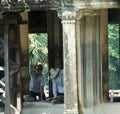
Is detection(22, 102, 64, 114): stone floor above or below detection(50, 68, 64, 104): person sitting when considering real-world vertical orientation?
below

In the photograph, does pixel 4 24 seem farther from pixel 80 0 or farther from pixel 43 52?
pixel 43 52

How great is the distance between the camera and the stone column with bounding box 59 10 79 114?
43.3 ft

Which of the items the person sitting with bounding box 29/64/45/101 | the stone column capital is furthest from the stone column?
the person sitting with bounding box 29/64/45/101

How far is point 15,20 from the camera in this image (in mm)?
15180

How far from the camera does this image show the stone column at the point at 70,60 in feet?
43.3

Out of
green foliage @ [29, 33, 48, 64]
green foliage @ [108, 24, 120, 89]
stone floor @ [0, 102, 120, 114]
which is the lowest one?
green foliage @ [108, 24, 120, 89]

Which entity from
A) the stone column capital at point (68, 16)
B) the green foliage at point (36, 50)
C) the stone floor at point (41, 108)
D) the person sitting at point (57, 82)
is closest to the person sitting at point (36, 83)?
the person sitting at point (57, 82)

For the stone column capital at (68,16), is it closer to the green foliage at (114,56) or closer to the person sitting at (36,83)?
the person sitting at (36,83)

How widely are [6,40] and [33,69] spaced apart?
2799 millimetres

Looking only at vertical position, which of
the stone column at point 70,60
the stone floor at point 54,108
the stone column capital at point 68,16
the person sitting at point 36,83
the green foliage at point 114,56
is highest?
the stone column capital at point 68,16

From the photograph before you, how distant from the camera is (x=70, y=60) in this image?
43.3 feet

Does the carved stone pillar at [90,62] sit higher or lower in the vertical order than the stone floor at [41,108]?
higher

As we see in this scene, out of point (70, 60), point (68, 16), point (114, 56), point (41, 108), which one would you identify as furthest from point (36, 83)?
point (114, 56)

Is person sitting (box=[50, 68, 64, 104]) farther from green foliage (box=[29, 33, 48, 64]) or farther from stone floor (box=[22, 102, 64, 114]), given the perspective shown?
green foliage (box=[29, 33, 48, 64])
